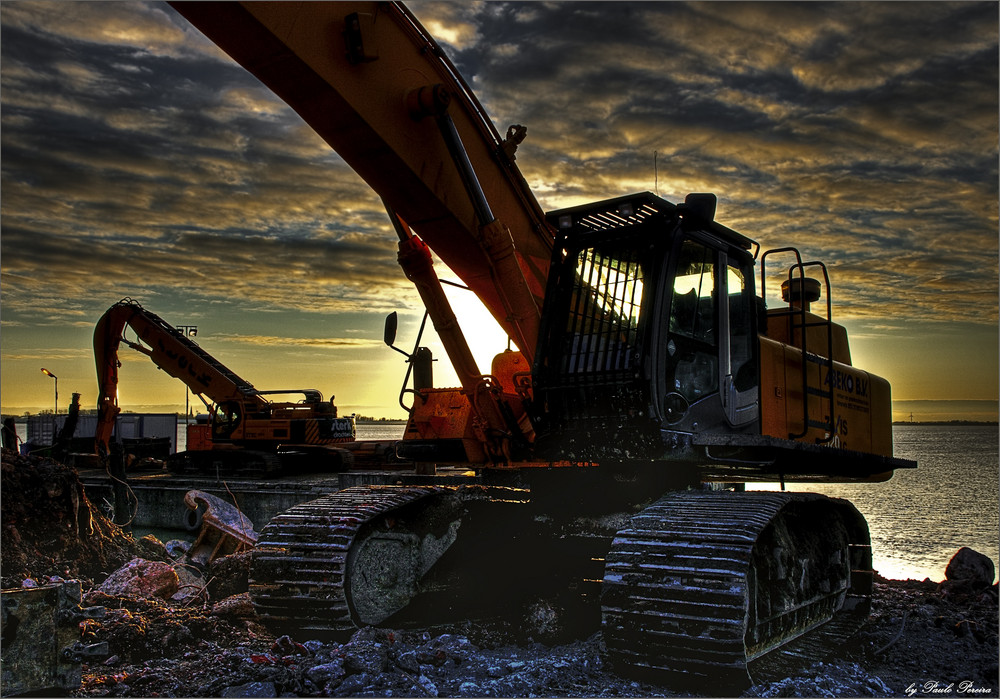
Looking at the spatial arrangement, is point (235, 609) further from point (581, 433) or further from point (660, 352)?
point (660, 352)

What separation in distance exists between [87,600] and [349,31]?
4.92 meters

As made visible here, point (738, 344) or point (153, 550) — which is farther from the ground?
point (738, 344)

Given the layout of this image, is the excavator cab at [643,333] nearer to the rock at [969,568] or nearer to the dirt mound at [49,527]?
the dirt mound at [49,527]

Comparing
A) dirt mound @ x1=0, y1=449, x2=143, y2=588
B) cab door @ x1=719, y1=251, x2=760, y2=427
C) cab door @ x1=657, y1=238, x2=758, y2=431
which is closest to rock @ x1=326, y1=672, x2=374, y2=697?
cab door @ x1=657, y1=238, x2=758, y2=431

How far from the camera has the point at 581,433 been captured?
19.7 feet

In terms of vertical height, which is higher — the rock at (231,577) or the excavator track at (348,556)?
the excavator track at (348,556)

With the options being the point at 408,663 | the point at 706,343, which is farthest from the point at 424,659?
the point at 706,343

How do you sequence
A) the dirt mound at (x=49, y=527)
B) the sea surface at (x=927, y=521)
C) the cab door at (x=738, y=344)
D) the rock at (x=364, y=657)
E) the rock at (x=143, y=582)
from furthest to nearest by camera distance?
the sea surface at (x=927, y=521) → the dirt mound at (x=49, y=527) → the rock at (x=143, y=582) → the cab door at (x=738, y=344) → the rock at (x=364, y=657)

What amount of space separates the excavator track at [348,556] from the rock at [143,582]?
2.34 m

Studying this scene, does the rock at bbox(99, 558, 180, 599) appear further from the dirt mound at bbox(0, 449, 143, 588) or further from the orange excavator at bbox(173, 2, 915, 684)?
the orange excavator at bbox(173, 2, 915, 684)

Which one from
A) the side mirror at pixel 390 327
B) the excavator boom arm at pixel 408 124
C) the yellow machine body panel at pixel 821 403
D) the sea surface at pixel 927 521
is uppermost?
the excavator boom arm at pixel 408 124

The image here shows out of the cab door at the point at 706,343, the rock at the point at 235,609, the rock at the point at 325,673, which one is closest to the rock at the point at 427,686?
the rock at the point at 325,673

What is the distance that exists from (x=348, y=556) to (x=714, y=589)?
242 cm

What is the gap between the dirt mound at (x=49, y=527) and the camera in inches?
354
